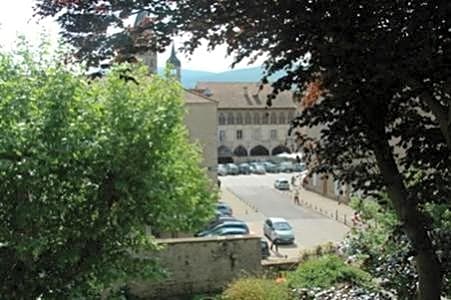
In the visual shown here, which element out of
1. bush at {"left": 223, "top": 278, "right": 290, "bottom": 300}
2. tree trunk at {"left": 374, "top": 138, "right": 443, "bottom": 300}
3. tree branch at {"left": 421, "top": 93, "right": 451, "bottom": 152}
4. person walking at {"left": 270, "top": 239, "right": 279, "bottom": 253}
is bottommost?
person walking at {"left": 270, "top": 239, "right": 279, "bottom": 253}

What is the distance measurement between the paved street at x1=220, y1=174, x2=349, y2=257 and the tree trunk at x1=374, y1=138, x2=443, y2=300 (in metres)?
19.2

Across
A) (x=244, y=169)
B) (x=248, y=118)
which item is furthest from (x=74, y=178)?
(x=248, y=118)

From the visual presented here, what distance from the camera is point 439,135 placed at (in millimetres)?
5355

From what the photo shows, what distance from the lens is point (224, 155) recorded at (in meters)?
68.1

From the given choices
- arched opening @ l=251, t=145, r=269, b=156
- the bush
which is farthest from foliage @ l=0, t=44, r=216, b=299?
arched opening @ l=251, t=145, r=269, b=156

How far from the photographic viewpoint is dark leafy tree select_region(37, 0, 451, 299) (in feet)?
13.0

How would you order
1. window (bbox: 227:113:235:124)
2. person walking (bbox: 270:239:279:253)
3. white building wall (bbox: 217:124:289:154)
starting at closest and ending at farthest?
person walking (bbox: 270:239:279:253)
window (bbox: 227:113:235:124)
white building wall (bbox: 217:124:289:154)

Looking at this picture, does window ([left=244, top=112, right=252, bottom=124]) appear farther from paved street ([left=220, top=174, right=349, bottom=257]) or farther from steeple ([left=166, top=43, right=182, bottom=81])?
steeple ([left=166, top=43, right=182, bottom=81])

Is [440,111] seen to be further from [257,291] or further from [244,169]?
[244,169]

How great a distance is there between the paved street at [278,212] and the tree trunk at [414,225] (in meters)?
19.2

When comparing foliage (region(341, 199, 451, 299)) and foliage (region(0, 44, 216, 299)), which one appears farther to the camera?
foliage (region(0, 44, 216, 299))

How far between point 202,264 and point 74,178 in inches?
304

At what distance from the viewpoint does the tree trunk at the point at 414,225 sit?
5.29 m

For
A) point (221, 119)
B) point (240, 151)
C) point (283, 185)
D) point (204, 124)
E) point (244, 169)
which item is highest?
point (221, 119)
